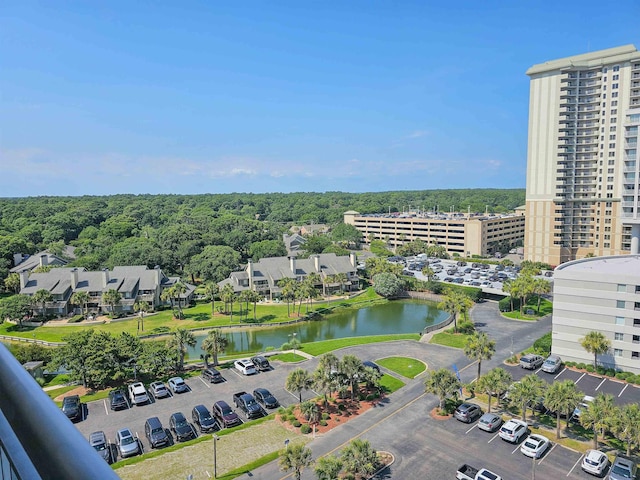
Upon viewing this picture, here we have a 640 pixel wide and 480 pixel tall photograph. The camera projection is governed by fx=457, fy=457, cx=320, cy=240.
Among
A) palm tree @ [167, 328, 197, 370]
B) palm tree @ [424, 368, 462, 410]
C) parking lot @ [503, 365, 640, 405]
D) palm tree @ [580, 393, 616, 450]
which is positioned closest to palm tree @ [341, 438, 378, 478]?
palm tree @ [424, 368, 462, 410]

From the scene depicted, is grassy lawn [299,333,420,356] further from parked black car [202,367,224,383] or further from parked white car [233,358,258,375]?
parked black car [202,367,224,383]

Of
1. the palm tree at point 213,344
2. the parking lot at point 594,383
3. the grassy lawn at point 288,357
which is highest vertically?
the palm tree at point 213,344

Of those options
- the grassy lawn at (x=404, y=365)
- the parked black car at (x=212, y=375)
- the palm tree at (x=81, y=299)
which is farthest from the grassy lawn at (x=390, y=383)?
the palm tree at (x=81, y=299)

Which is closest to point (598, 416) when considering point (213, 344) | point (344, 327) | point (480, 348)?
point (480, 348)

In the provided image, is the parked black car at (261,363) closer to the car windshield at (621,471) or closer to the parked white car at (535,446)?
the parked white car at (535,446)

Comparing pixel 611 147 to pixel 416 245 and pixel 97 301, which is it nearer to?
pixel 416 245
